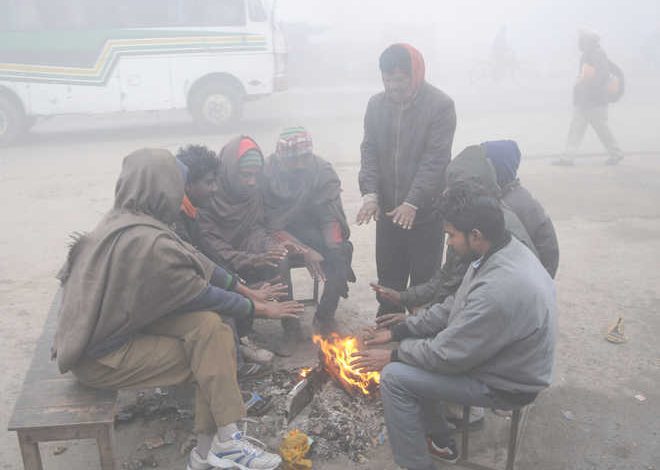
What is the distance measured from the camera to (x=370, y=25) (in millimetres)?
31969

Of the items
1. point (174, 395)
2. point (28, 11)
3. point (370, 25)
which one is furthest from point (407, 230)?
point (370, 25)

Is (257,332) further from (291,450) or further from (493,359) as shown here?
(493,359)

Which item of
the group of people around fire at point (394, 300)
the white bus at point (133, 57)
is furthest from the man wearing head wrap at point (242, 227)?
the white bus at point (133, 57)

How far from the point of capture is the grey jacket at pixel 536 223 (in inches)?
141

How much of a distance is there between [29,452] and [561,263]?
4840 millimetres

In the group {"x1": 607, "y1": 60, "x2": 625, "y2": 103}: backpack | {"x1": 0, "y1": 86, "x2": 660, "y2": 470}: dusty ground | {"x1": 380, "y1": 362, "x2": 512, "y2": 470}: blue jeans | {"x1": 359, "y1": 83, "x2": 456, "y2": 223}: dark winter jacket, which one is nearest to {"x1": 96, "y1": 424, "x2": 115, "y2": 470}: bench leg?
{"x1": 0, "y1": 86, "x2": 660, "y2": 470}: dusty ground

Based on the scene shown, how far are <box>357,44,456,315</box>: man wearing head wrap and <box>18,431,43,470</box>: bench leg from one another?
7.91ft

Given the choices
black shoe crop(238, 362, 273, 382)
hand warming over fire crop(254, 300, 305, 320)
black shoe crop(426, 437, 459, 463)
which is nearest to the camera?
black shoe crop(426, 437, 459, 463)

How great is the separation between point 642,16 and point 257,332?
1364 inches

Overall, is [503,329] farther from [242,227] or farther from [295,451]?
[242,227]

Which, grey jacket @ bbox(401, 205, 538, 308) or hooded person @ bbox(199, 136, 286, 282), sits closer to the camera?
grey jacket @ bbox(401, 205, 538, 308)

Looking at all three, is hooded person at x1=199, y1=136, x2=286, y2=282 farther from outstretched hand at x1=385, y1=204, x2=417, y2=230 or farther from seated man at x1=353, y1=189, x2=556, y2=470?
seated man at x1=353, y1=189, x2=556, y2=470

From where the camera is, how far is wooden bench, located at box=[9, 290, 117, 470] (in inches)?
109

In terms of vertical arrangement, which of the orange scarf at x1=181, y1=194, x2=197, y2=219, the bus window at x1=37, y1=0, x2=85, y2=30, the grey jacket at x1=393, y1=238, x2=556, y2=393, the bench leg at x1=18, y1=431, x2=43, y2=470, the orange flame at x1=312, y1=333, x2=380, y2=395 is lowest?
the orange flame at x1=312, y1=333, x2=380, y2=395
